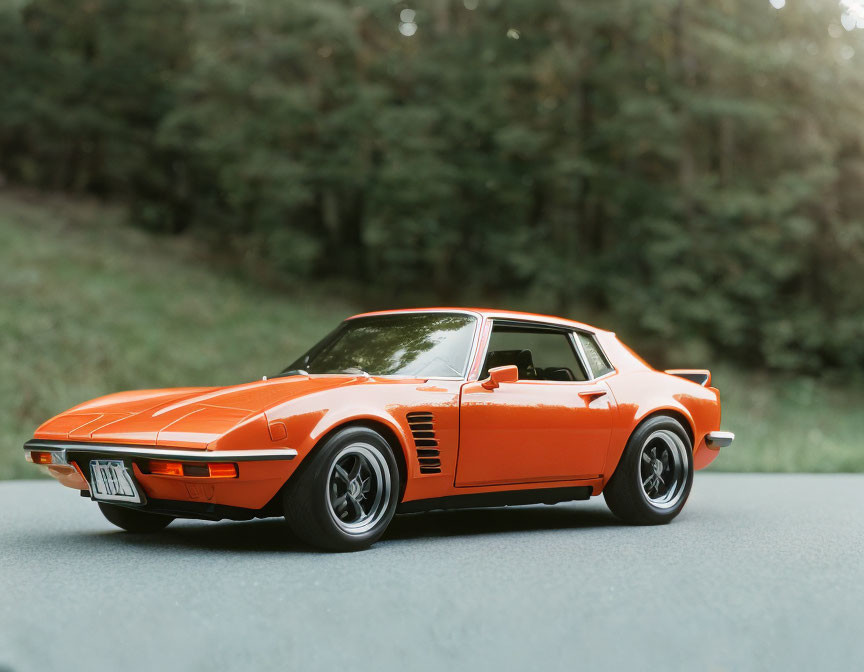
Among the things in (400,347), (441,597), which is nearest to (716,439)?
(400,347)

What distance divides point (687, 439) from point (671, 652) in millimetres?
4064

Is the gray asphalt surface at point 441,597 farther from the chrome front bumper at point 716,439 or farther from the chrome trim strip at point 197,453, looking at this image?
the chrome front bumper at point 716,439

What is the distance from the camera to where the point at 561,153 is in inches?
1080

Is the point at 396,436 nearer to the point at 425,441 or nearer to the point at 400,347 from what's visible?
the point at 425,441

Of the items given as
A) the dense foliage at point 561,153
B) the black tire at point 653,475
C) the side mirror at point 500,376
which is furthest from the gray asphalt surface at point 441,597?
the dense foliage at point 561,153

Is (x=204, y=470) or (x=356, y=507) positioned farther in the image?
(x=356, y=507)

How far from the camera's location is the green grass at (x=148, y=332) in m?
19.9

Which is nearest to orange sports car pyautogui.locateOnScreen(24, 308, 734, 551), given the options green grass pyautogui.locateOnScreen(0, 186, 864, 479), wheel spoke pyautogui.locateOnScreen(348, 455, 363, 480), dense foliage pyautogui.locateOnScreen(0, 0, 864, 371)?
wheel spoke pyautogui.locateOnScreen(348, 455, 363, 480)

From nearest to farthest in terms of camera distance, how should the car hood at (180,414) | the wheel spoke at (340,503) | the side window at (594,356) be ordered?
→ the car hood at (180,414) → the wheel spoke at (340,503) → the side window at (594,356)

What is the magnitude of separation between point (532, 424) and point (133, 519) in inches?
99.0

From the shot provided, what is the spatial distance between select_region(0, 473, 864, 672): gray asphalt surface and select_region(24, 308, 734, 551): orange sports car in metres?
0.27

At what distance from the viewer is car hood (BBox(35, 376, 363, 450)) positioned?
5531 mm

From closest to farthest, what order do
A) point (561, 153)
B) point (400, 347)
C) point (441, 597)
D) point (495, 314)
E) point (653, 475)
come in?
point (441, 597) → point (400, 347) → point (495, 314) → point (653, 475) → point (561, 153)

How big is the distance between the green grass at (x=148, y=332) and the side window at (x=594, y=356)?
738cm
